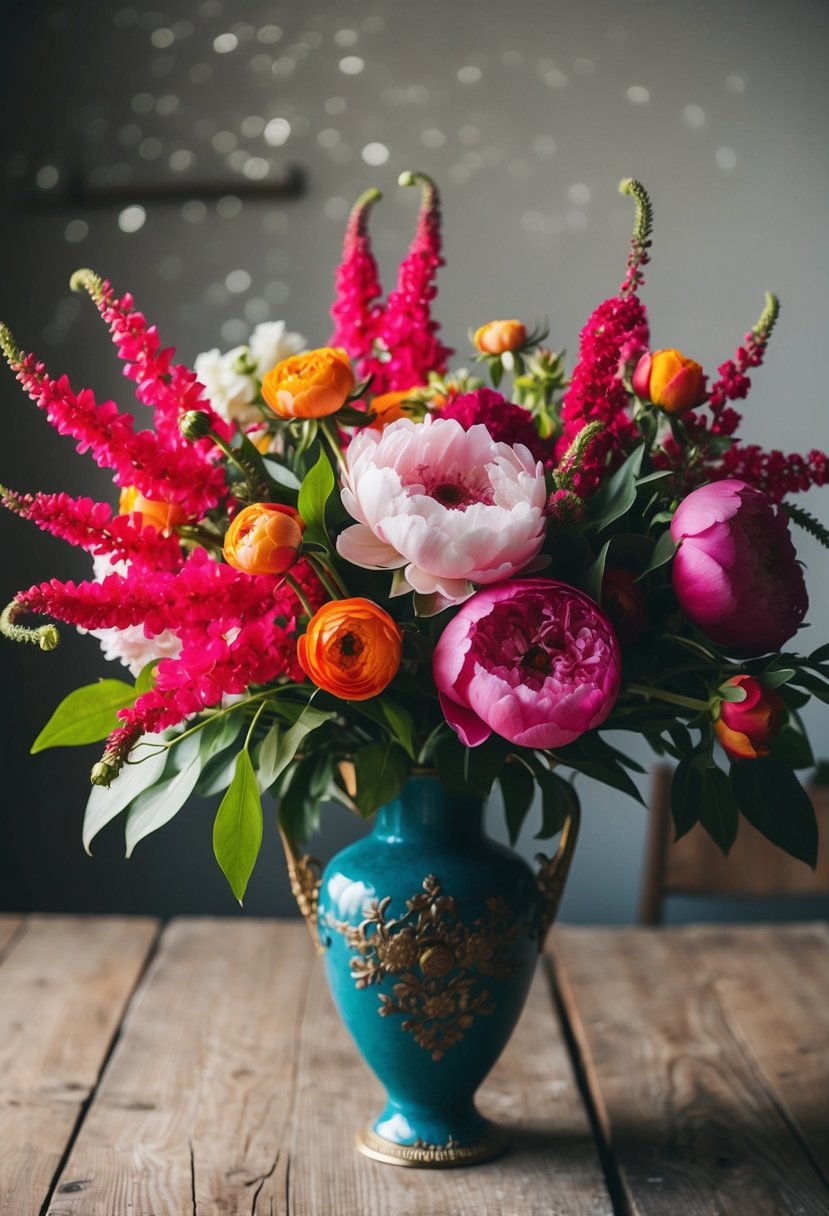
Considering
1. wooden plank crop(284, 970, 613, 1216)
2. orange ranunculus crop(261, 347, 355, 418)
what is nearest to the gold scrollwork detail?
wooden plank crop(284, 970, 613, 1216)

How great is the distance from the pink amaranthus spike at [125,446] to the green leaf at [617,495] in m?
0.24

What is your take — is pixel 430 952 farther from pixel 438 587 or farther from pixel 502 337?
pixel 502 337

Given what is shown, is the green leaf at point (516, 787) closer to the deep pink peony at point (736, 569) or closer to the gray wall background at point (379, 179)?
the deep pink peony at point (736, 569)

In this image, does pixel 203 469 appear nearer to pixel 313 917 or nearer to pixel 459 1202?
pixel 313 917

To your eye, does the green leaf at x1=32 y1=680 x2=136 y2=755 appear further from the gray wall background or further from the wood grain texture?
the gray wall background

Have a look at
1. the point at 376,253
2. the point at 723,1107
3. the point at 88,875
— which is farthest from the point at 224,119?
the point at 723,1107

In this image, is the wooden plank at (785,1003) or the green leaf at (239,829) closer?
the green leaf at (239,829)

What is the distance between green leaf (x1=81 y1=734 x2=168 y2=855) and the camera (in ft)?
2.55

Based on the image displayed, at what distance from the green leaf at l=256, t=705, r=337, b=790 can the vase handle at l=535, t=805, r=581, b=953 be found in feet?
0.73

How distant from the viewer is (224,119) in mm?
2277

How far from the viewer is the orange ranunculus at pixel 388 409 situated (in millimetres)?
795

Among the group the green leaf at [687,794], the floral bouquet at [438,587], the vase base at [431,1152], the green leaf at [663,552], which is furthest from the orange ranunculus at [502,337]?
the vase base at [431,1152]

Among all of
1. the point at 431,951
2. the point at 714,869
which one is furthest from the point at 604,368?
the point at 714,869

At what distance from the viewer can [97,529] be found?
2.25ft
